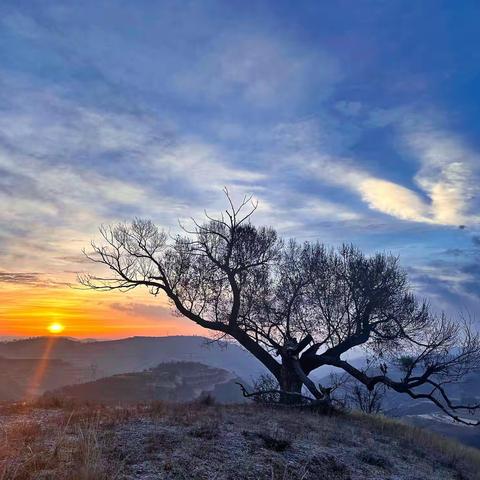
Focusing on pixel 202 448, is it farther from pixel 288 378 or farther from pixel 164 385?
pixel 164 385

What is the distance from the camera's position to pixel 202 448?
928cm

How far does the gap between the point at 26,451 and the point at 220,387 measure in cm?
15515

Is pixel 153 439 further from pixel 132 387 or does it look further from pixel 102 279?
pixel 132 387

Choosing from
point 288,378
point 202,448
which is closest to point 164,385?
point 288,378

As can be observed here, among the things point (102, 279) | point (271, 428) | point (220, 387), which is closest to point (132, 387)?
point (220, 387)

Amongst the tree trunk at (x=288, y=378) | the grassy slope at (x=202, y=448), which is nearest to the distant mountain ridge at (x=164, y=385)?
the tree trunk at (x=288, y=378)

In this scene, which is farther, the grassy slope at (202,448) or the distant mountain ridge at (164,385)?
the distant mountain ridge at (164,385)

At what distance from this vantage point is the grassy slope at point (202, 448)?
287 inches

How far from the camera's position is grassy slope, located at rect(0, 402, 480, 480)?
7.30 meters

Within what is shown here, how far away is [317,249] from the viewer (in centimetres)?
2478

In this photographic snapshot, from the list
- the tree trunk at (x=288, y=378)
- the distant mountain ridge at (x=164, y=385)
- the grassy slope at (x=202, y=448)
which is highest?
the tree trunk at (x=288, y=378)

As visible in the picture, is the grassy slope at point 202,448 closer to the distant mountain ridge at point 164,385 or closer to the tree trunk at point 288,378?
the tree trunk at point 288,378

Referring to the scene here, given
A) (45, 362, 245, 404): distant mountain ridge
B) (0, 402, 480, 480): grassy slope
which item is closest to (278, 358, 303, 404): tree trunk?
(0, 402, 480, 480): grassy slope

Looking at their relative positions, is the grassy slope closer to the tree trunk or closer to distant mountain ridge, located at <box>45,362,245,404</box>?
the tree trunk
